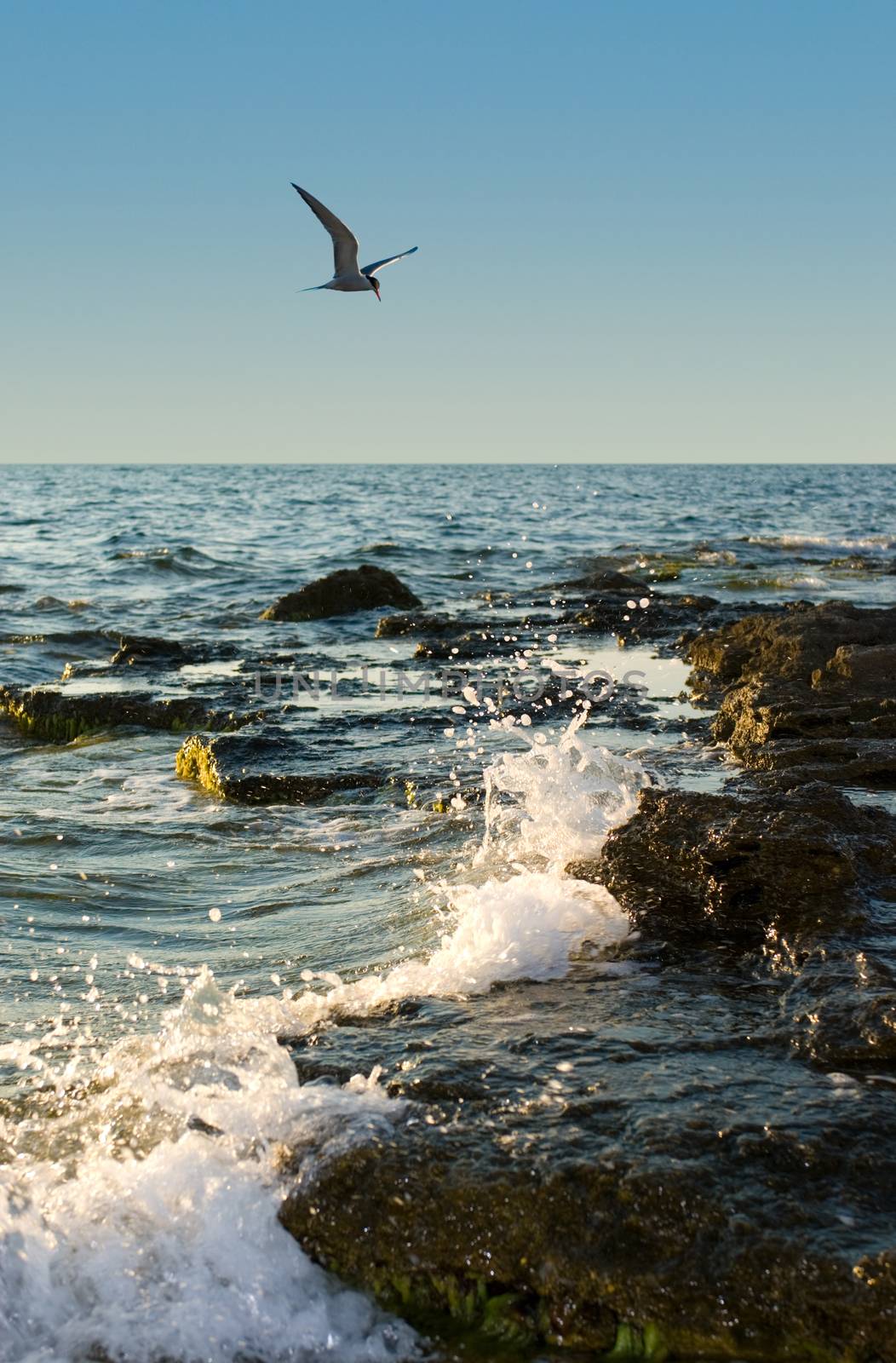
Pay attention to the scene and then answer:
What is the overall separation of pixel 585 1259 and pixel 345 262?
24.5 ft

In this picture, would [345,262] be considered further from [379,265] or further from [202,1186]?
[202,1186]

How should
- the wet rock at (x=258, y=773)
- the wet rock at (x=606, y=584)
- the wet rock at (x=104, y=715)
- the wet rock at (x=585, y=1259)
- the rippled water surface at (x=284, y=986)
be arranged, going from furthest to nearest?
1. the wet rock at (x=606, y=584)
2. the wet rock at (x=104, y=715)
3. the wet rock at (x=258, y=773)
4. the rippled water surface at (x=284, y=986)
5. the wet rock at (x=585, y=1259)

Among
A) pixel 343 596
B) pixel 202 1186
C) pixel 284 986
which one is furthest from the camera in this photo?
pixel 343 596

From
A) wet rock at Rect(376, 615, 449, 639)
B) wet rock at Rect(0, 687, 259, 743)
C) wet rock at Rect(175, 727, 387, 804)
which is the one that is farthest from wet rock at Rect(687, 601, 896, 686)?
wet rock at Rect(0, 687, 259, 743)

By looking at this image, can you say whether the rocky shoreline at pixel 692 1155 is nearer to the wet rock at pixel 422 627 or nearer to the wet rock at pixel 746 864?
the wet rock at pixel 746 864

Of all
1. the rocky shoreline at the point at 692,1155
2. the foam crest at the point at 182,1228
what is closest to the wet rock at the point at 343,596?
the rocky shoreline at the point at 692,1155

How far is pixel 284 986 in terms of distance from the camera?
188 inches

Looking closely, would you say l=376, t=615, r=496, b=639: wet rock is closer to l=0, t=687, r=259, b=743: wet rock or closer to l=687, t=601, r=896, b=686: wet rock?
l=687, t=601, r=896, b=686: wet rock

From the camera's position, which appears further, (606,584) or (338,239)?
(606,584)

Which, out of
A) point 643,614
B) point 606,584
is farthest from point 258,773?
point 606,584

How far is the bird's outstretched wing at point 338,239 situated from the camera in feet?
27.2

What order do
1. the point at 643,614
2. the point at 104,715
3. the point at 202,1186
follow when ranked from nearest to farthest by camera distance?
the point at 202,1186 → the point at 104,715 → the point at 643,614

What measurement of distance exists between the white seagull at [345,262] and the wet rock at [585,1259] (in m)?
6.65

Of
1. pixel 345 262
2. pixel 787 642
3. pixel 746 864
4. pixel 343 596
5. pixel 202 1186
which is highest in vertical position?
pixel 345 262
